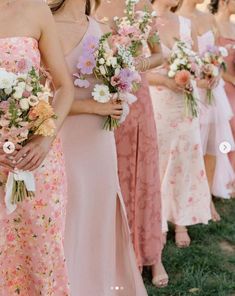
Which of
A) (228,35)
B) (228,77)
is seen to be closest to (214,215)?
(228,77)

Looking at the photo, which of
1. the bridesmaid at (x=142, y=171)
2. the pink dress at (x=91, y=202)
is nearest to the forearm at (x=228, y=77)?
the bridesmaid at (x=142, y=171)

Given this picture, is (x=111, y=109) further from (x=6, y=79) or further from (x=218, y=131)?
(x=218, y=131)

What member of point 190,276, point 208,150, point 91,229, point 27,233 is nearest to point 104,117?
point 91,229

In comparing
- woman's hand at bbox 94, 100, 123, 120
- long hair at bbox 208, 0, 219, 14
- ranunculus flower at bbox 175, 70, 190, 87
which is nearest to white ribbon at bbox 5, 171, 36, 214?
woman's hand at bbox 94, 100, 123, 120

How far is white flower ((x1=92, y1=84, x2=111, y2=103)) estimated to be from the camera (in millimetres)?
3631

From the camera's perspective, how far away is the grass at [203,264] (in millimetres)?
4660

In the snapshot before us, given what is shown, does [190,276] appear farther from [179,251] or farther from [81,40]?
[81,40]

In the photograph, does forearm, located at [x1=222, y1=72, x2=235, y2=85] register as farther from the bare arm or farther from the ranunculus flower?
the bare arm

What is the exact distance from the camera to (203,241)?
567 centimetres

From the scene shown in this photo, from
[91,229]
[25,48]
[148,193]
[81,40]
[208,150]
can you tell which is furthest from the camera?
[208,150]

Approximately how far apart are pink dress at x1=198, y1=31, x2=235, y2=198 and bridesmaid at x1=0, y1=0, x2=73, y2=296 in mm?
3337

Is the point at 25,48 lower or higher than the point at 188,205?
higher

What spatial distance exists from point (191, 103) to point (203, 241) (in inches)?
50.5

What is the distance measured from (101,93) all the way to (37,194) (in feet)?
2.84
